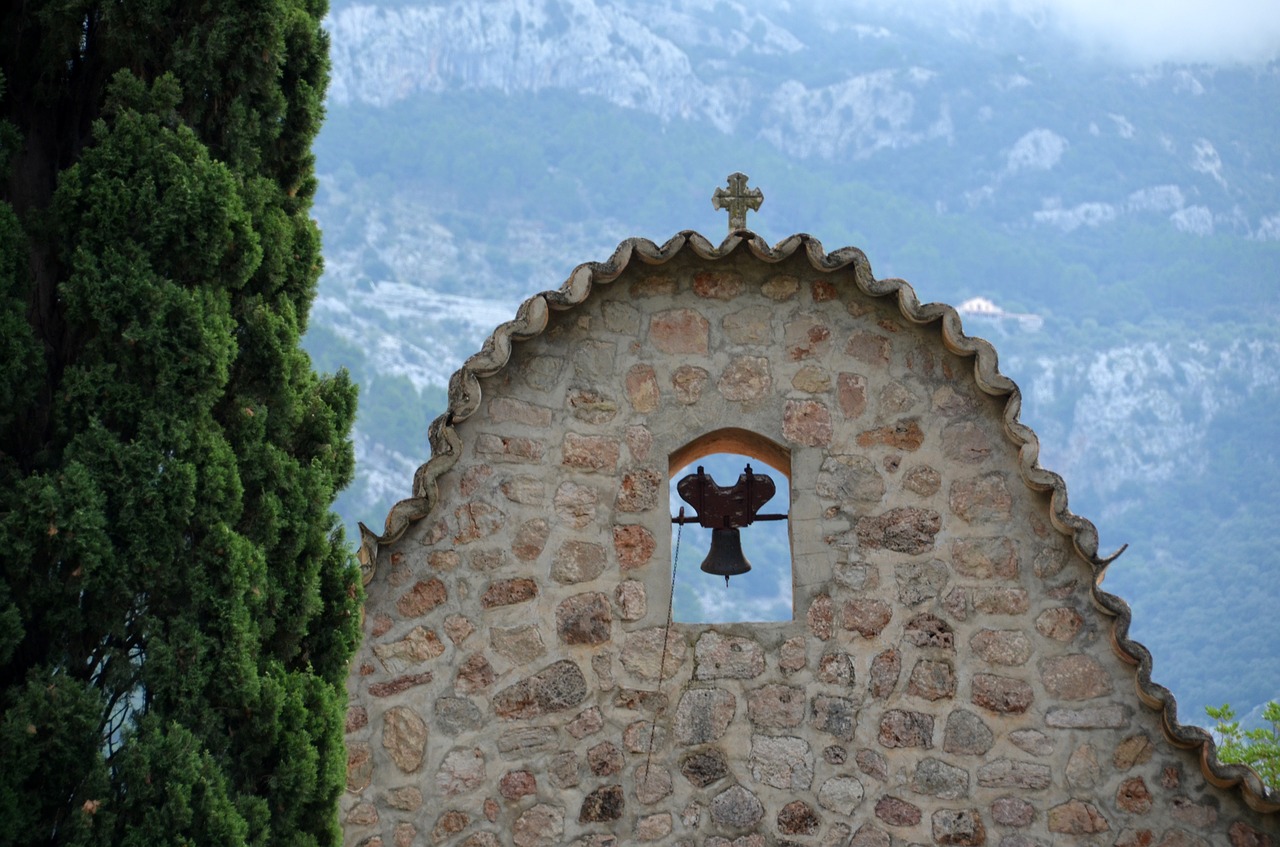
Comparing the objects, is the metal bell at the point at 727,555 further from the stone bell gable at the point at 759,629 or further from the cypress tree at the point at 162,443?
the cypress tree at the point at 162,443

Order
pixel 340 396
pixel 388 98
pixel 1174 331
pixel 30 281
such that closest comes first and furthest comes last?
pixel 30 281 → pixel 340 396 → pixel 1174 331 → pixel 388 98

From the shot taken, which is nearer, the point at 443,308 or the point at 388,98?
the point at 443,308

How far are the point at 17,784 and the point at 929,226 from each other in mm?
57050

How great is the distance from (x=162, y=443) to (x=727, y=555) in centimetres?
286

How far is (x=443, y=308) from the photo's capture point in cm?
5881

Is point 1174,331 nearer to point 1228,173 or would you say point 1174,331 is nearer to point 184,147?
point 1228,173

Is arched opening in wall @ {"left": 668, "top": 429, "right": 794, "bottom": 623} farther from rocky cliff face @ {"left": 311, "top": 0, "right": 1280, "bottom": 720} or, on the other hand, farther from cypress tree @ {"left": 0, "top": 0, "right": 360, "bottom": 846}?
cypress tree @ {"left": 0, "top": 0, "right": 360, "bottom": 846}

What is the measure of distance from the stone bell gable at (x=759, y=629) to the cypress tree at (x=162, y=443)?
1125 mm

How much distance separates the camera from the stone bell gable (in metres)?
6.14

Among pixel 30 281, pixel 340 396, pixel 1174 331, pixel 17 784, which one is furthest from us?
pixel 1174 331

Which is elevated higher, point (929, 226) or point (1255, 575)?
point (929, 226)

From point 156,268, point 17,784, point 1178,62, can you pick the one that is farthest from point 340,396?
point 1178,62

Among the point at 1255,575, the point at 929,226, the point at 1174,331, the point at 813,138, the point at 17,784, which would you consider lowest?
the point at 17,784

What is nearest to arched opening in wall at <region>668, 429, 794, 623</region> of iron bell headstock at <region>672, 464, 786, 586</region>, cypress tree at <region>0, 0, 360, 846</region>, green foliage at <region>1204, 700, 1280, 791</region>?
green foliage at <region>1204, 700, 1280, 791</region>
